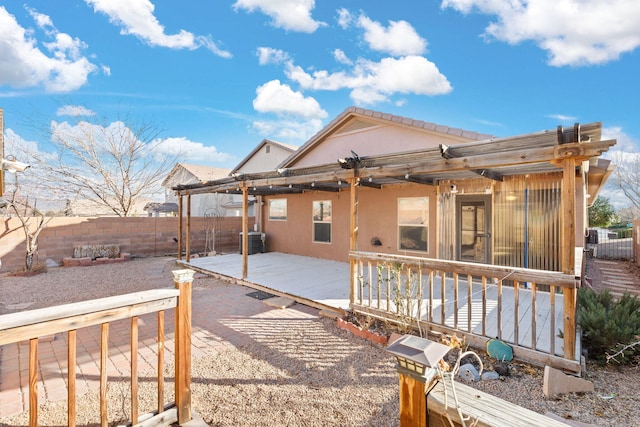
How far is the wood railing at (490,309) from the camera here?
3.13 m

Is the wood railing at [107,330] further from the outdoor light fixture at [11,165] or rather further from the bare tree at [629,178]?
the bare tree at [629,178]

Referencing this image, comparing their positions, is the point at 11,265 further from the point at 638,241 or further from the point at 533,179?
the point at 638,241

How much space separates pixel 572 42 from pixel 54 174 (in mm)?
21388

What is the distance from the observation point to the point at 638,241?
10641mm

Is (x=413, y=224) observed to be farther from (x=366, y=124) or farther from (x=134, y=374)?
(x=134, y=374)

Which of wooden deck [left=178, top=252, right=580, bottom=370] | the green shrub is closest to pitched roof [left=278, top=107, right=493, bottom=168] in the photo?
wooden deck [left=178, top=252, right=580, bottom=370]

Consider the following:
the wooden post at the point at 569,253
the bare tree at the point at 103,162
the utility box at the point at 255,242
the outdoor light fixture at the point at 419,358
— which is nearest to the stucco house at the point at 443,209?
the wooden post at the point at 569,253

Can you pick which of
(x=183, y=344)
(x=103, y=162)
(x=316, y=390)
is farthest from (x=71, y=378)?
(x=103, y=162)

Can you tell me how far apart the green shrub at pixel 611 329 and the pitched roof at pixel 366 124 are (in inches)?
147

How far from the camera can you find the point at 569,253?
3.15 meters

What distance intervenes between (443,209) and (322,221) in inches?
153

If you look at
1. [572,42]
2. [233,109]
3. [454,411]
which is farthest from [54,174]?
[572,42]

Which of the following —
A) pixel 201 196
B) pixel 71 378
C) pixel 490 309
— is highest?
pixel 201 196

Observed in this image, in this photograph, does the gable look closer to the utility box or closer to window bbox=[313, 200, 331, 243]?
window bbox=[313, 200, 331, 243]
